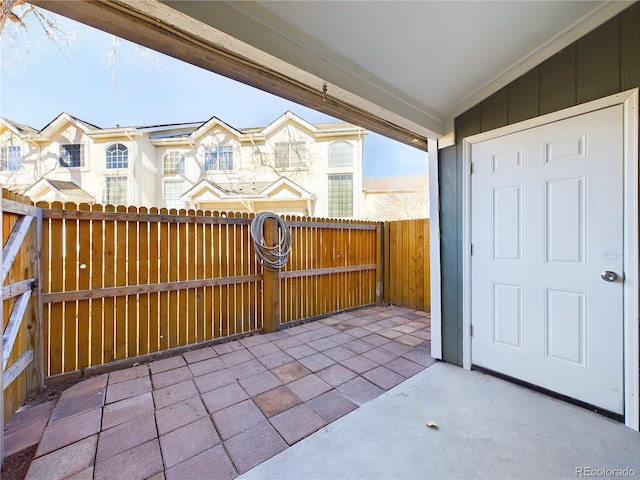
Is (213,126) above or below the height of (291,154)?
above

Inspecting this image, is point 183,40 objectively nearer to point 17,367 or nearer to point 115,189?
point 17,367

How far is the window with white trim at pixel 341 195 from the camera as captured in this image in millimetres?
9703

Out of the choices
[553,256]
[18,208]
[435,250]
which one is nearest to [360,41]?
[435,250]

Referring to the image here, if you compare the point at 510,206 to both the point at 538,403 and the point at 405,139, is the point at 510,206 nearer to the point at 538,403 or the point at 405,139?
the point at 405,139

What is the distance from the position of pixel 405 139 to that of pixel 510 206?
3.77 ft

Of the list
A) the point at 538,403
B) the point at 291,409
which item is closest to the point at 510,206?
the point at 538,403

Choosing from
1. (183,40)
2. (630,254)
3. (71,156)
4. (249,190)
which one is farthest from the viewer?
(71,156)

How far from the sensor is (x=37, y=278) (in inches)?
83.1

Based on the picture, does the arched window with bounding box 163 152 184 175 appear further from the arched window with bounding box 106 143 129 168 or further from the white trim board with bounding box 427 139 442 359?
the white trim board with bounding box 427 139 442 359

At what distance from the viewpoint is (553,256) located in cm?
203

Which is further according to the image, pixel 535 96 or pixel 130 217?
pixel 130 217

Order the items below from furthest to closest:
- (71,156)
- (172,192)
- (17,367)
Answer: (172,192)
(71,156)
(17,367)

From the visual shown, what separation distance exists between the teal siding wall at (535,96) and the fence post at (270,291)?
205cm

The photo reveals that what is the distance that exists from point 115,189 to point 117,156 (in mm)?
1287
